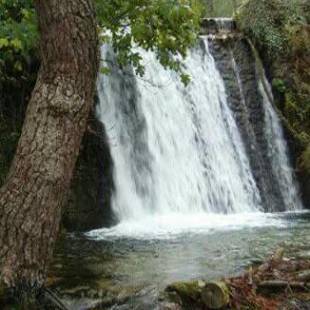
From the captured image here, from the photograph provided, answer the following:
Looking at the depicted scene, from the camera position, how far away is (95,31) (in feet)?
12.7

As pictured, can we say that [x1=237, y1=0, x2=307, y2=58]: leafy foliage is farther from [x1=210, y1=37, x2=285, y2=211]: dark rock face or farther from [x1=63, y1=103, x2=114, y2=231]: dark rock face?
[x1=63, y1=103, x2=114, y2=231]: dark rock face

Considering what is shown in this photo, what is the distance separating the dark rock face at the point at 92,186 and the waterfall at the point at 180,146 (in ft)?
0.73

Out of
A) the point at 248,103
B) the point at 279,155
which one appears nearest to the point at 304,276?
the point at 279,155

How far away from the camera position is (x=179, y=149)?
1151 cm

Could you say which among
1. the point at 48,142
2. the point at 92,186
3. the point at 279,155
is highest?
the point at 279,155

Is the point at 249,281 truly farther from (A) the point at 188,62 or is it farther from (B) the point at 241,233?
(A) the point at 188,62

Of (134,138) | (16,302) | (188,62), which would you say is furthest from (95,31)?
(188,62)

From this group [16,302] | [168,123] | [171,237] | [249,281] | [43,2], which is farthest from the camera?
[168,123]

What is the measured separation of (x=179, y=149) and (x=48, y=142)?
26.0 feet

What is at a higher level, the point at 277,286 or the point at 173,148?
the point at 173,148

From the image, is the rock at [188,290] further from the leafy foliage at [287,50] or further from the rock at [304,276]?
the leafy foliage at [287,50]

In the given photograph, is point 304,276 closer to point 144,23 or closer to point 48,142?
point 48,142

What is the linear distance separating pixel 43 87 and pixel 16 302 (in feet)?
4.44

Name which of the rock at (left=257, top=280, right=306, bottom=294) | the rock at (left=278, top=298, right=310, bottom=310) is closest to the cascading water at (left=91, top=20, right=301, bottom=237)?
the rock at (left=257, top=280, right=306, bottom=294)
